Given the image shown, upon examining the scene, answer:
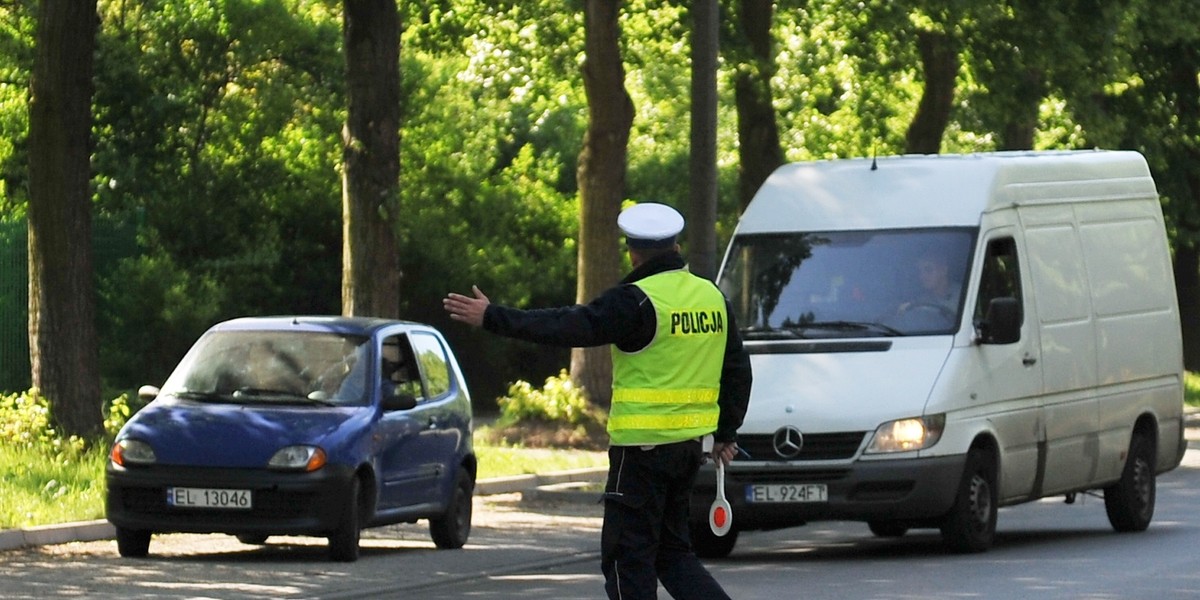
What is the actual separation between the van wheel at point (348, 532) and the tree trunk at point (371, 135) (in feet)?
16.8

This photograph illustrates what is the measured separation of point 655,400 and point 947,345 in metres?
5.61

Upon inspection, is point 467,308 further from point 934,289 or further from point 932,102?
point 932,102

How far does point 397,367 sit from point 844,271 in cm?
296

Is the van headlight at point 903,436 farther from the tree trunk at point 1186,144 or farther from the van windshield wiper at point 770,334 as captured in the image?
the tree trunk at point 1186,144

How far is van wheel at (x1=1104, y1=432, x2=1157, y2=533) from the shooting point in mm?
15703

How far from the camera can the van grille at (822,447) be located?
13.1m

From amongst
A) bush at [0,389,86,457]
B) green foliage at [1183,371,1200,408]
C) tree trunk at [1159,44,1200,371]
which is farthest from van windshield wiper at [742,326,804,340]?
tree trunk at [1159,44,1200,371]

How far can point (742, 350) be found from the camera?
346 inches

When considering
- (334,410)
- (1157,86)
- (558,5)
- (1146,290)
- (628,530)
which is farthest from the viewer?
(1157,86)

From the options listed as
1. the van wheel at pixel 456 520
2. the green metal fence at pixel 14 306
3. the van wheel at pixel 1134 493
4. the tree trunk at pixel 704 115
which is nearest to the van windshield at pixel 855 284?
the van wheel at pixel 456 520

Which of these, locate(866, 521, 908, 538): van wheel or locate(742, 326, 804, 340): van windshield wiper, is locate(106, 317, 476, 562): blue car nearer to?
locate(742, 326, 804, 340): van windshield wiper

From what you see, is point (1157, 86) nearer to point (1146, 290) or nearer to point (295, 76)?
point (295, 76)

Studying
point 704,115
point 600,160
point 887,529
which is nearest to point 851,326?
point 887,529

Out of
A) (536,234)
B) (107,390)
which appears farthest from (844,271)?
(536,234)
